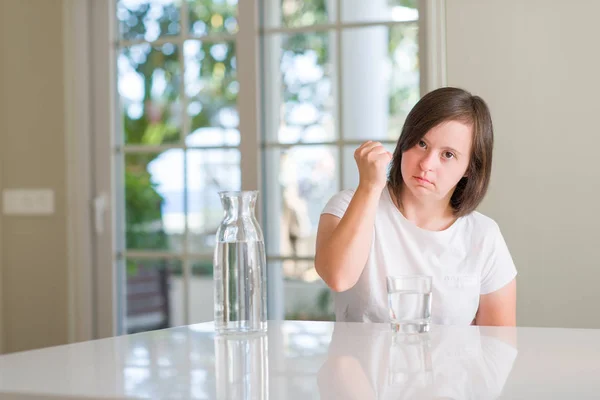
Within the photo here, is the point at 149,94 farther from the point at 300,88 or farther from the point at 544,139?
the point at 544,139

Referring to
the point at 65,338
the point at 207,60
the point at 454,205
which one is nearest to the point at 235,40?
the point at 207,60

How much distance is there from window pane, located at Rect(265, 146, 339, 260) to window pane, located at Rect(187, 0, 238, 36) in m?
0.57

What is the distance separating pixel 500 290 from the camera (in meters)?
1.79

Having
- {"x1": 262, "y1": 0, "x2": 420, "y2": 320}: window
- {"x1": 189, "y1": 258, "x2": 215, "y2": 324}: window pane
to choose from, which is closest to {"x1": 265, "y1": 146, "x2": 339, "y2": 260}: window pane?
{"x1": 262, "y1": 0, "x2": 420, "y2": 320}: window

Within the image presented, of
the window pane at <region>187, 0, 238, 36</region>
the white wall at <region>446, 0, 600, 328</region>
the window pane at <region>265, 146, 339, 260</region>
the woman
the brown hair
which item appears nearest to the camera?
the woman

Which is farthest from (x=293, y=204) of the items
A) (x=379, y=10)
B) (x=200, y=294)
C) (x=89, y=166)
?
(x=89, y=166)

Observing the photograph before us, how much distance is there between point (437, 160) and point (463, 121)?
0.38ft

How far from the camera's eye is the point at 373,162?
1.54 meters

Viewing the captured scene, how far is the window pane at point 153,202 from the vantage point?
3602mm

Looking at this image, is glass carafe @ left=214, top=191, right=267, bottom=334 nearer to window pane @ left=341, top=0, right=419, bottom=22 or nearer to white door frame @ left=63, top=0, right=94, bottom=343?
window pane @ left=341, top=0, right=419, bottom=22

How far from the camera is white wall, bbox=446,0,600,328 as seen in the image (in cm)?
276

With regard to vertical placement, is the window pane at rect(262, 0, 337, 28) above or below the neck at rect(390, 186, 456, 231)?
above

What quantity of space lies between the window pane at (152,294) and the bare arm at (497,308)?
77.2 inches

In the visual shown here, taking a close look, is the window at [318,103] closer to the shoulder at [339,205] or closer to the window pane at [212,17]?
the window pane at [212,17]
